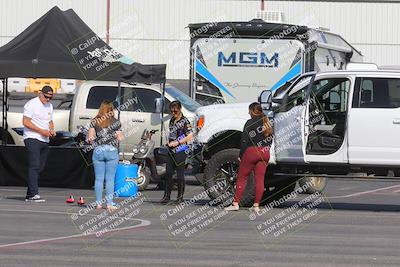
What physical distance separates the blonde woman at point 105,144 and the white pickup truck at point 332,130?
5.18 ft

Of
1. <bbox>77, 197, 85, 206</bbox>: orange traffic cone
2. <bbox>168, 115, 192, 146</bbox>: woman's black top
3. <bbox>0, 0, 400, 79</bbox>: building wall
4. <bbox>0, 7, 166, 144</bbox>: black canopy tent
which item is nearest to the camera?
<bbox>77, 197, 85, 206</bbox>: orange traffic cone

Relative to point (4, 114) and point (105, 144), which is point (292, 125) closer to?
point (105, 144)

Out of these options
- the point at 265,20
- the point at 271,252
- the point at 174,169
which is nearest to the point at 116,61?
the point at 174,169

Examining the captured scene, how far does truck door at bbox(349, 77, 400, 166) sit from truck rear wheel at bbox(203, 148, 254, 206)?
1.88 meters

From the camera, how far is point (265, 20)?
81.6 ft

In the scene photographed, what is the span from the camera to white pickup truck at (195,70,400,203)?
16.2m

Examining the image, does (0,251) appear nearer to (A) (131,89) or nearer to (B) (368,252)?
(B) (368,252)

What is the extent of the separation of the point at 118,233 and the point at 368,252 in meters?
3.12

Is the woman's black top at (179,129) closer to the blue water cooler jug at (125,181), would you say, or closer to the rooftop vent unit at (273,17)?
the blue water cooler jug at (125,181)

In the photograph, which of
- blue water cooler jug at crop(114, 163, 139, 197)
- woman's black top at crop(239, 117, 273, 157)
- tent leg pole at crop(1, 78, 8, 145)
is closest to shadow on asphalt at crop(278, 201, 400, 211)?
woman's black top at crop(239, 117, 273, 157)

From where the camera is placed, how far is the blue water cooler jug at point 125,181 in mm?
18438

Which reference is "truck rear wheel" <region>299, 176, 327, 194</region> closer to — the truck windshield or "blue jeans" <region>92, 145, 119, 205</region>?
the truck windshield

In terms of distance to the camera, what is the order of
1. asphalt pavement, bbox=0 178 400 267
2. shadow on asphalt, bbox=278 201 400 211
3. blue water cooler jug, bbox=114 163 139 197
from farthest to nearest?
blue water cooler jug, bbox=114 163 139 197, shadow on asphalt, bbox=278 201 400 211, asphalt pavement, bbox=0 178 400 267

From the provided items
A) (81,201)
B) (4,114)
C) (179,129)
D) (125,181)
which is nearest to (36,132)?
(81,201)
